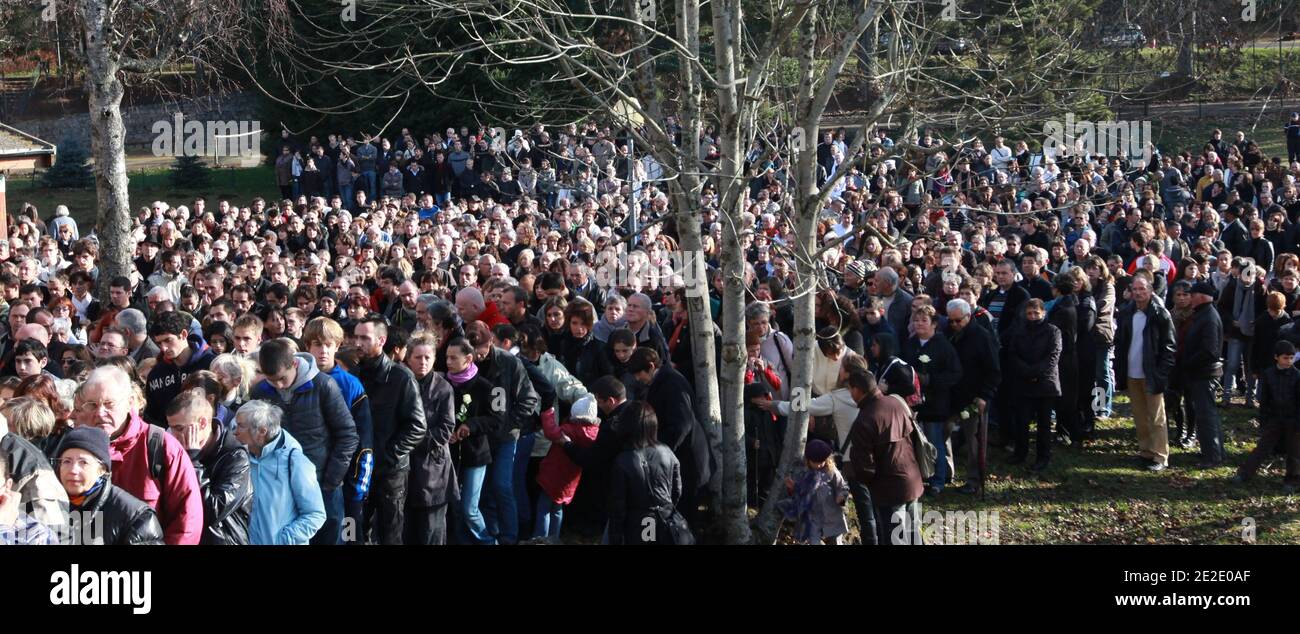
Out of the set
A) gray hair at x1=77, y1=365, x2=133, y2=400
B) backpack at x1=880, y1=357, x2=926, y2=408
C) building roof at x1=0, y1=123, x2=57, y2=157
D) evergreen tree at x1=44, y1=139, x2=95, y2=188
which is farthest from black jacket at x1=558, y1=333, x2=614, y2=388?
evergreen tree at x1=44, y1=139, x2=95, y2=188

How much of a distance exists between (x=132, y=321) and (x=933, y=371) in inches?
227

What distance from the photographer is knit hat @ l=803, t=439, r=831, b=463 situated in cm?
785

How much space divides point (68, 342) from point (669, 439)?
4.77 m

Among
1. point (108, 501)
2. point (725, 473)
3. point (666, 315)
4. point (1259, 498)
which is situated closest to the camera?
point (108, 501)

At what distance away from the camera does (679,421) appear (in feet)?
27.3

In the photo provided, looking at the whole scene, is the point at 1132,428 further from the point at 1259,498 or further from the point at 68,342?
the point at 68,342

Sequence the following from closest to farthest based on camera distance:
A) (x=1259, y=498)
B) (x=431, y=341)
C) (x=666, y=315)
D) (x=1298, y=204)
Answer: (x=431, y=341) → (x=1259, y=498) → (x=666, y=315) → (x=1298, y=204)

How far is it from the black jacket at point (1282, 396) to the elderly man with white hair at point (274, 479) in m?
6.86

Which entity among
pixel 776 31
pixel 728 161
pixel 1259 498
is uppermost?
pixel 776 31

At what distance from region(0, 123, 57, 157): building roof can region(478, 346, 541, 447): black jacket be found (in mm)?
13241

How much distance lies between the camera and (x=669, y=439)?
27.3ft

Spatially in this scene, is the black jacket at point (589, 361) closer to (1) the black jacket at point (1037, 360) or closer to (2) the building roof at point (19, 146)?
(1) the black jacket at point (1037, 360)

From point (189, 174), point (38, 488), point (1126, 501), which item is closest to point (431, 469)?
point (38, 488)

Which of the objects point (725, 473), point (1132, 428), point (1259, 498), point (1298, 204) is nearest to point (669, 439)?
point (725, 473)
